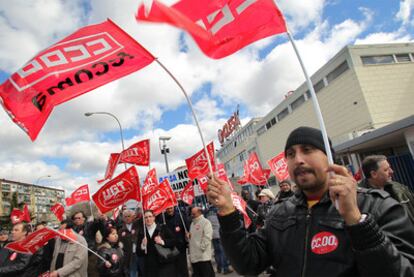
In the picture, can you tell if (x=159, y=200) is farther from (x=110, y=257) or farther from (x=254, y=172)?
(x=254, y=172)

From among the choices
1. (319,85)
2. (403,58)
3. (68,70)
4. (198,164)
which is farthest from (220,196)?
(403,58)

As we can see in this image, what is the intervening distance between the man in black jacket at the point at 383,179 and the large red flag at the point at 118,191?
504 centimetres

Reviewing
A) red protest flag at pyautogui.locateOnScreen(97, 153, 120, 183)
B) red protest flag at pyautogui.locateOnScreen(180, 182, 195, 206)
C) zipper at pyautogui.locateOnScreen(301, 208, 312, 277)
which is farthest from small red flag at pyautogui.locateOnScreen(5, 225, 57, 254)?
red protest flag at pyautogui.locateOnScreen(180, 182, 195, 206)

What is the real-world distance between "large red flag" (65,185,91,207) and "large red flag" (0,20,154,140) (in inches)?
437

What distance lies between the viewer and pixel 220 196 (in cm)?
200

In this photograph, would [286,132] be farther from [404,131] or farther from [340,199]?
[340,199]

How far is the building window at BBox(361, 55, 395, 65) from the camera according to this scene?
23.7 m

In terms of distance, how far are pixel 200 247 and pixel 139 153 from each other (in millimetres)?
4077

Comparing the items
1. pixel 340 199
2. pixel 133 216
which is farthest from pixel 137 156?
pixel 340 199

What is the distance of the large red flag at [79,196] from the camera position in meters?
12.9

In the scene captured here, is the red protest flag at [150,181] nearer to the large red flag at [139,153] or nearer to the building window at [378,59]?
the large red flag at [139,153]

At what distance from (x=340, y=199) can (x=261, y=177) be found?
1044 centimetres

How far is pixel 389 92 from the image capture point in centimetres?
2352

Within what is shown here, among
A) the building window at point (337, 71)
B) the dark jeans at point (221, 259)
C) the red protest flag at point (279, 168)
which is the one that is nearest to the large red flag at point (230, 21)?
the dark jeans at point (221, 259)
